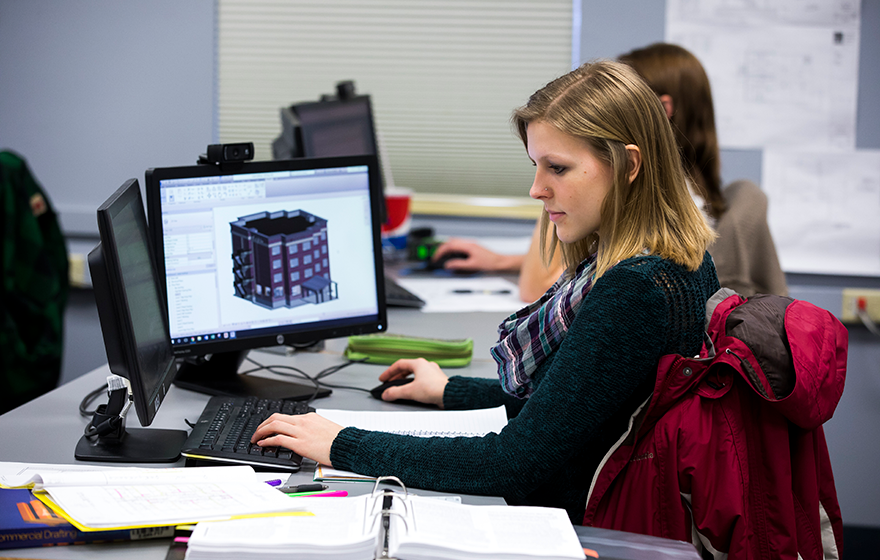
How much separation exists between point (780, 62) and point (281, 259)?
2.26m

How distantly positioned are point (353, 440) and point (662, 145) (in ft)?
1.92

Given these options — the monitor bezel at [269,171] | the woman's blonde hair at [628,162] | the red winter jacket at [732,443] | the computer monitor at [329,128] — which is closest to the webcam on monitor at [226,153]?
the monitor bezel at [269,171]

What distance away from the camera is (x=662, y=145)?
3.49ft

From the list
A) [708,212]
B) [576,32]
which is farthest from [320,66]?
[708,212]

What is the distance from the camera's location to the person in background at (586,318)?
Answer: 0.95 metres

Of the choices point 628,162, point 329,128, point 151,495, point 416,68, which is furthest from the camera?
point 416,68

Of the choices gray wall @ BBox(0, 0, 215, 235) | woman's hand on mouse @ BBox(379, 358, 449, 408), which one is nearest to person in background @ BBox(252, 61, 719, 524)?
woman's hand on mouse @ BBox(379, 358, 449, 408)

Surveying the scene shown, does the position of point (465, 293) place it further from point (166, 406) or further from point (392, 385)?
point (166, 406)

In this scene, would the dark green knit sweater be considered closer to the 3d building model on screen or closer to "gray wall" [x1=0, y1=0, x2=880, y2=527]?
the 3d building model on screen

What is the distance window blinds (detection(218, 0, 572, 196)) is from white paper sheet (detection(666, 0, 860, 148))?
0.54m

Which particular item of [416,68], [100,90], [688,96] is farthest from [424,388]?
[100,90]

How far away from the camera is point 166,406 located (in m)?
1.30

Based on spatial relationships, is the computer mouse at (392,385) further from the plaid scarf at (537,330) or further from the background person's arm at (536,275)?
the background person's arm at (536,275)

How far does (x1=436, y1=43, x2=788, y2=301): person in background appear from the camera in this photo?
199 centimetres
